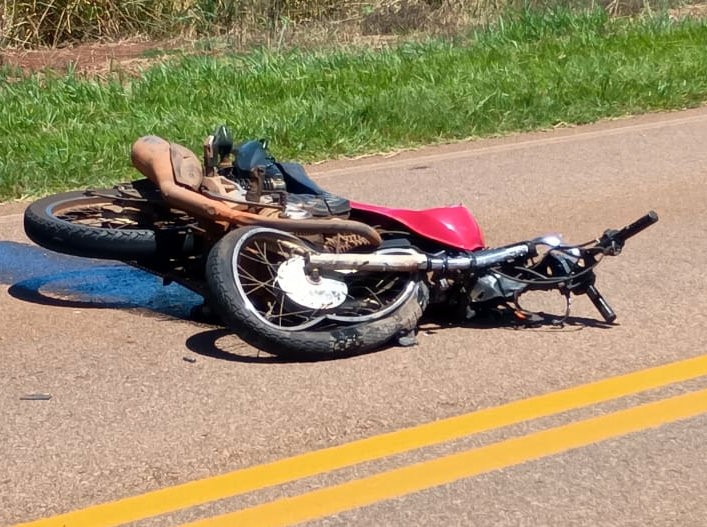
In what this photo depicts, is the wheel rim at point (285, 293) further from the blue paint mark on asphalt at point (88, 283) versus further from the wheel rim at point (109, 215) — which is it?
Answer: the blue paint mark on asphalt at point (88, 283)

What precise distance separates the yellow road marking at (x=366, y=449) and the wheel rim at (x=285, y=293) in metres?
0.81

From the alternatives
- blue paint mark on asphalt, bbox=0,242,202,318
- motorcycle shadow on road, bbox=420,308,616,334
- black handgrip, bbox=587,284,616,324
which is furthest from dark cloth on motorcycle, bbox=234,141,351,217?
black handgrip, bbox=587,284,616,324

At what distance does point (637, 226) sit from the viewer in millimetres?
5570

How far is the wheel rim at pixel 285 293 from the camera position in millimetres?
5312

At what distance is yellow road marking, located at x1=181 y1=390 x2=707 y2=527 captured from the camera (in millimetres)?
4059

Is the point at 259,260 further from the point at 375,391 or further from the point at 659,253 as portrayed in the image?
the point at 659,253

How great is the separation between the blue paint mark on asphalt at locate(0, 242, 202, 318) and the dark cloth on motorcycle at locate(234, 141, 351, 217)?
740mm

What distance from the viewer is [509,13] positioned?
1500 centimetres

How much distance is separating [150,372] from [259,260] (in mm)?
633

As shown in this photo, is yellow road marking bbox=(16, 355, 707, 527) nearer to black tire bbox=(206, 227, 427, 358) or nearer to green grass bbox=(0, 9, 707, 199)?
black tire bbox=(206, 227, 427, 358)

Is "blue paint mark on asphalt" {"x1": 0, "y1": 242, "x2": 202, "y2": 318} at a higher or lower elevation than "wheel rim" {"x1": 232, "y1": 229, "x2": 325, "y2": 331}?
lower

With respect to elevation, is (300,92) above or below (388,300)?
below

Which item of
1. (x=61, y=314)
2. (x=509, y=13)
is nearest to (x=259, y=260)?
(x=61, y=314)

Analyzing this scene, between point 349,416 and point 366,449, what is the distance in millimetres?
280
